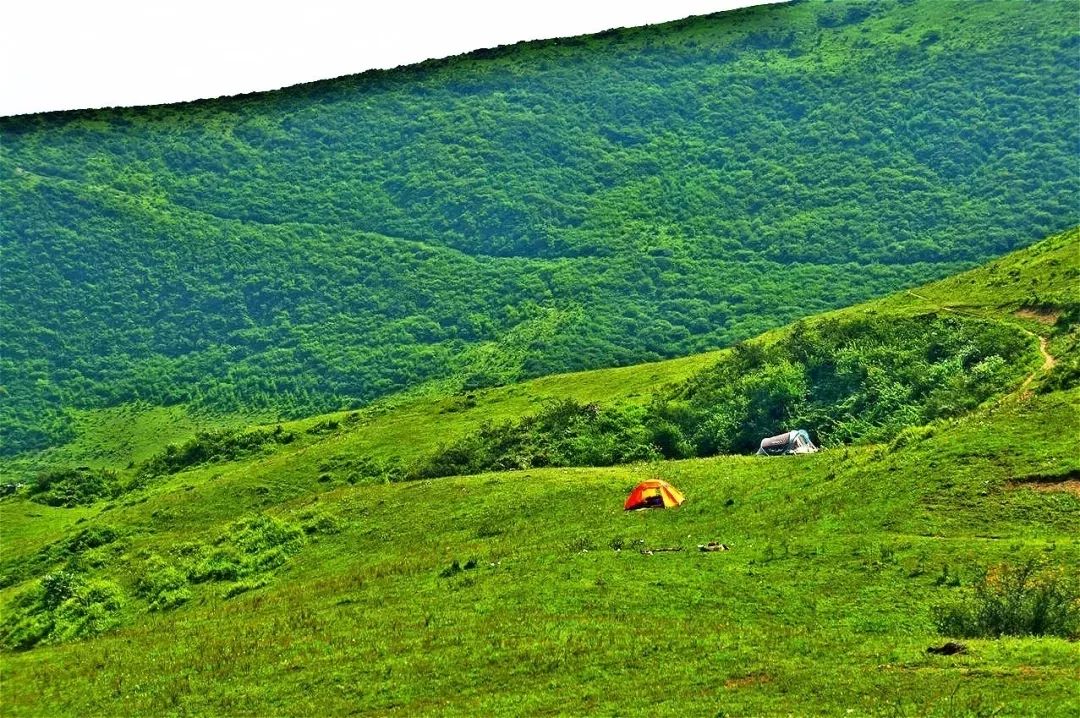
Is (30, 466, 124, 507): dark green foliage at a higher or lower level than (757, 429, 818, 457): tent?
lower

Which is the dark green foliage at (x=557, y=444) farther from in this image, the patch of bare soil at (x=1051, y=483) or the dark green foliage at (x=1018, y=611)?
the dark green foliage at (x=1018, y=611)

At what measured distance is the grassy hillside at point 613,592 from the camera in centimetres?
2716

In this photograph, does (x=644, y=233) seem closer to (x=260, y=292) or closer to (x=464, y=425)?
A: (x=260, y=292)

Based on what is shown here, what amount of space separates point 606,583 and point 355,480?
4118 cm

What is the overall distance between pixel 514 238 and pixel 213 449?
8172 centimetres

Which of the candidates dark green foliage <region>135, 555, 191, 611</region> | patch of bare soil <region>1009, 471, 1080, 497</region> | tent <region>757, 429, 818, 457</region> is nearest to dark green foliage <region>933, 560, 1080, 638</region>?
patch of bare soil <region>1009, 471, 1080, 497</region>

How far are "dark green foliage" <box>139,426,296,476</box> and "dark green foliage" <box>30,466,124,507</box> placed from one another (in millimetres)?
3055

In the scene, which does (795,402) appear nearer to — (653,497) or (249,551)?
(653,497)

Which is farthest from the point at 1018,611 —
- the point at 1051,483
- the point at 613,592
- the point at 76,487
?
the point at 76,487

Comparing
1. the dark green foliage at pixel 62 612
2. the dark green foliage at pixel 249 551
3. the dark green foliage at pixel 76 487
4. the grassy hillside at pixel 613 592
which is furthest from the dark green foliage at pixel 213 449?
the dark green foliage at pixel 62 612

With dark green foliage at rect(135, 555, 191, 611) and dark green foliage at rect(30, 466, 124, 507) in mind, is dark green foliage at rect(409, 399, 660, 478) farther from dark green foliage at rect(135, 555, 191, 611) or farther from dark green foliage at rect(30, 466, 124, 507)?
dark green foliage at rect(30, 466, 124, 507)

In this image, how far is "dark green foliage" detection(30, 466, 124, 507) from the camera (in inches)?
3871

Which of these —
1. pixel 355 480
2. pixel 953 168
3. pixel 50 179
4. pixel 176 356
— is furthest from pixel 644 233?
pixel 355 480

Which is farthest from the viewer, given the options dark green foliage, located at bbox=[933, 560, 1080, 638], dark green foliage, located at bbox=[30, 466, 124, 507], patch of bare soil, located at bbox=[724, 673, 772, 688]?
dark green foliage, located at bbox=[30, 466, 124, 507]
